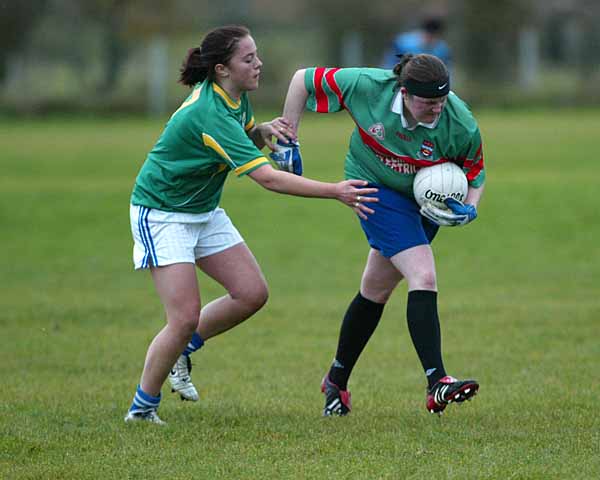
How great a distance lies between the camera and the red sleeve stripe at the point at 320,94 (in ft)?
19.9

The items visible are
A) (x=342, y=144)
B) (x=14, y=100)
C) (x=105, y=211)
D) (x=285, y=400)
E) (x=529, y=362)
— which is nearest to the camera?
(x=285, y=400)

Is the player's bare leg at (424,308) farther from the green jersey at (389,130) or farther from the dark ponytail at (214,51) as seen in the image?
the dark ponytail at (214,51)

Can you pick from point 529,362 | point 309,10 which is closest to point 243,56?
point 529,362

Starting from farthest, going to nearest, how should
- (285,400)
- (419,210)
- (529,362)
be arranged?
(529,362) → (285,400) → (419,210)

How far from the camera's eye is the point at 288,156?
5910 mm

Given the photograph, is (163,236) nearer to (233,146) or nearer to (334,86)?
(233,146)

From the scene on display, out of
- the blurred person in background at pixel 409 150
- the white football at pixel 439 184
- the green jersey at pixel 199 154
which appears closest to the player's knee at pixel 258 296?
the green jersey at pixel 199 154

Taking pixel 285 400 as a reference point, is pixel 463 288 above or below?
below

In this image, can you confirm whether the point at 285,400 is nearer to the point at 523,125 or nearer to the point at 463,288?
the point at 463,288

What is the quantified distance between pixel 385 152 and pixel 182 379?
1.71 meters

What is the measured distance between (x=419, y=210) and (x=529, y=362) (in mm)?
2294

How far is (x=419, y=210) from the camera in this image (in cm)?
606

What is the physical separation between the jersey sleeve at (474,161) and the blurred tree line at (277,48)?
2892 centimetres

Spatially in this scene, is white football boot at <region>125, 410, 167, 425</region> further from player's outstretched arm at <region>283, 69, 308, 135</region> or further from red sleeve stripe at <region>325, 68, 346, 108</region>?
red sleeve stripe at <region>325, 68, 346, 108</region>
